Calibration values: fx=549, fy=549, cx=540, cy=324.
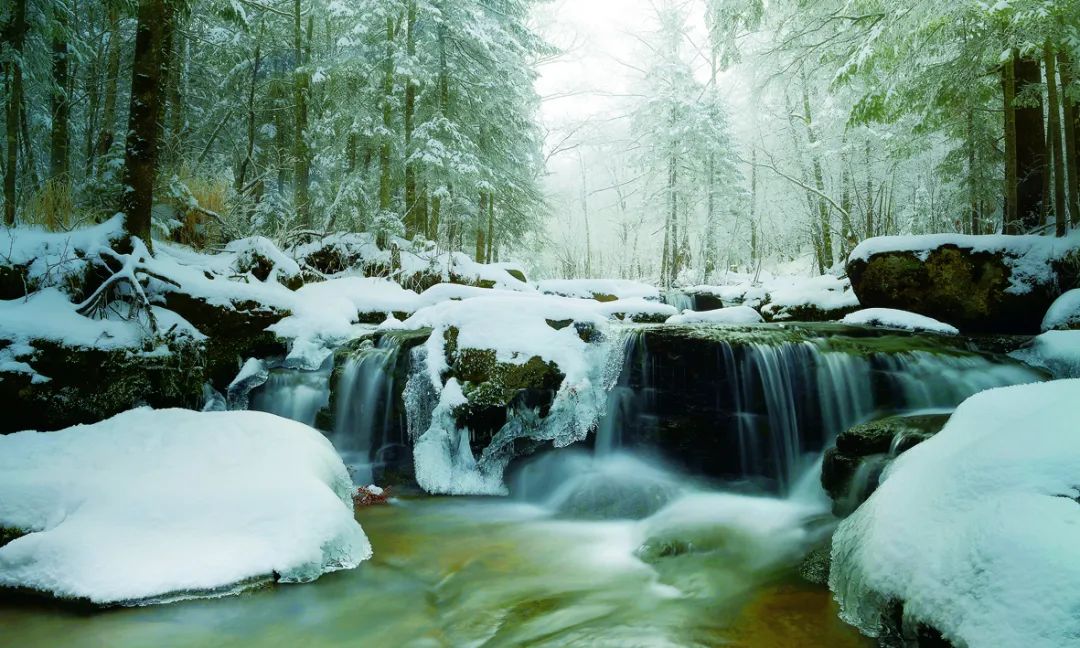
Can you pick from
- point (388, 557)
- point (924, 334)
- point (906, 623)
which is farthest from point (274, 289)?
point (924, 334)

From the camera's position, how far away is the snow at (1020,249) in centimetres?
808

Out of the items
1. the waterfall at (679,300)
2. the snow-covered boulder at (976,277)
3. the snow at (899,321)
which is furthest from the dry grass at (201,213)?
the snow-covered boulder at (976,277)

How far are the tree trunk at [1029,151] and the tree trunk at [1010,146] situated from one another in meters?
0.16

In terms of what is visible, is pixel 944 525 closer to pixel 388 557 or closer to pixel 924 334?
pixel 388 557

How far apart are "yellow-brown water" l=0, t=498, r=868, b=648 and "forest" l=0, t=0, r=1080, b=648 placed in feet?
0.09

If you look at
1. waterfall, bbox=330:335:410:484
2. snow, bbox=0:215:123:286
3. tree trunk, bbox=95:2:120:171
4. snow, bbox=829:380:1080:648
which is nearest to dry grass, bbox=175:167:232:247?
tree trunk, bbox=95:2:120:171

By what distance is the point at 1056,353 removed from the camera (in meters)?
6.22

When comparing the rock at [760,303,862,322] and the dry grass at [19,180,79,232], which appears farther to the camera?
the rock at [760,303,862,322]

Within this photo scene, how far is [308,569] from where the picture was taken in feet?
12.2

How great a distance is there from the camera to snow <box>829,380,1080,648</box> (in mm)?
2180

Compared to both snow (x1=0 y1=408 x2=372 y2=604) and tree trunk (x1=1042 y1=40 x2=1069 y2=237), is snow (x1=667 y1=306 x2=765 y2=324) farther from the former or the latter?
A: snow (x1=0 y1=408 x2=372 y2=604)

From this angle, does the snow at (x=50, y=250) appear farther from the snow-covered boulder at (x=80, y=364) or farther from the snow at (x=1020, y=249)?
the snow at (x=1020, y=249)

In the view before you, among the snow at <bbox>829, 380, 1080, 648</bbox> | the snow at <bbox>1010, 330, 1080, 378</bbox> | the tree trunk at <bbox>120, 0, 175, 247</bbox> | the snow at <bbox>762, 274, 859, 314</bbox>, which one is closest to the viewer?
the snow at <bbox>829, 380, 1080, 648</bbox>

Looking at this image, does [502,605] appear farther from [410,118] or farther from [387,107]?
[387,107]
